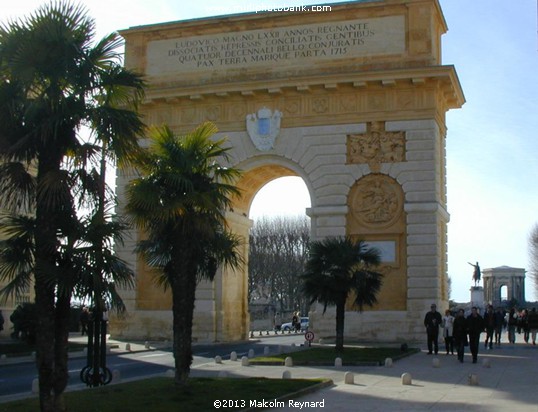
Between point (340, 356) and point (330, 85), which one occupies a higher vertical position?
point (330, 85)

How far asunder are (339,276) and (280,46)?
42.3 feet

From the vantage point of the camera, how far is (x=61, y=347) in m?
12.4

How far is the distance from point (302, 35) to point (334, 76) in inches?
117

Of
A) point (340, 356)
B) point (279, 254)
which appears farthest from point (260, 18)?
point (279, 254)

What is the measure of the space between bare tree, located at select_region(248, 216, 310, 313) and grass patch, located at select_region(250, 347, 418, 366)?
154 ft

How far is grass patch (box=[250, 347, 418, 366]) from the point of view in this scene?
2409 cm

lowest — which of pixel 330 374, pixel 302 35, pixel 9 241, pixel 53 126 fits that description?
pixel 330 374

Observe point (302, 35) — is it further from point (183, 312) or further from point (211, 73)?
point (183, 312)

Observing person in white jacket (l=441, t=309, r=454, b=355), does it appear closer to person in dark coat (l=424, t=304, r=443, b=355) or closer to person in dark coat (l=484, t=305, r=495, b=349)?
person in dark coat (l=424, t=304, r=443, b=355)

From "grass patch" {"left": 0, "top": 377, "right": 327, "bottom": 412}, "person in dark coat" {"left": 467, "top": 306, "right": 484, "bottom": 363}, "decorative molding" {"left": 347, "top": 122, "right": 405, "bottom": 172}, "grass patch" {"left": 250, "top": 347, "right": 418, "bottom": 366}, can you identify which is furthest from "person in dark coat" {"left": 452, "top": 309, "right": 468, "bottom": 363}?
"decorative molding" {"left": 347, "top": 122, "right": 405, "bottom": 172}

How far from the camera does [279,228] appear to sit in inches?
3081

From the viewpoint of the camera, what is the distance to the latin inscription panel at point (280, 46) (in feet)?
115

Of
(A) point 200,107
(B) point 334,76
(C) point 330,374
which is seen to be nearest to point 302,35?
(B) point 334,76

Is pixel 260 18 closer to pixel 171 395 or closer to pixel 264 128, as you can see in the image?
pixel 264 128
